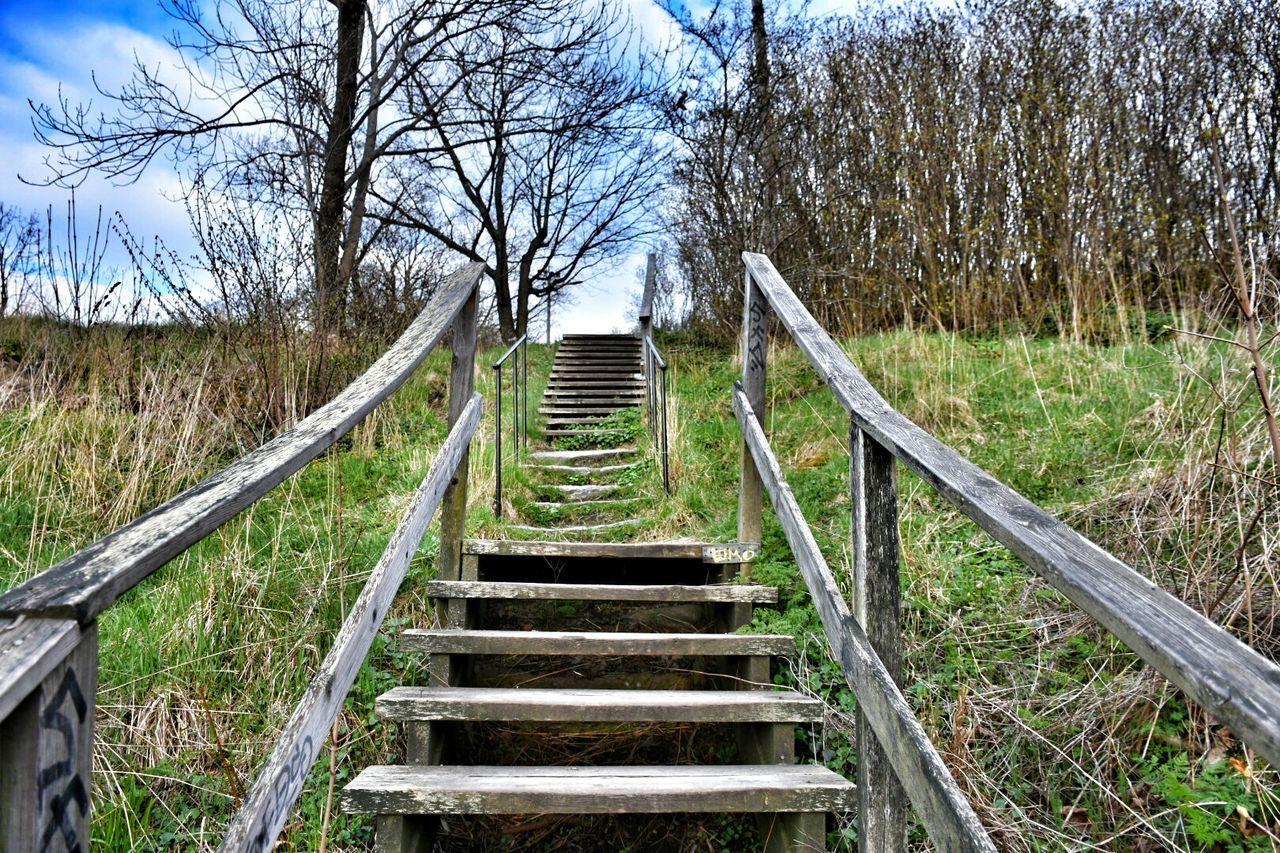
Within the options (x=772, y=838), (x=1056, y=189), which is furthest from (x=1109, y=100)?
(x=772, y=838)

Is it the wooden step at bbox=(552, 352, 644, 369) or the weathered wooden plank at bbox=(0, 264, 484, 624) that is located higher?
the wooden step at bbox=(552, 352, 644, 369)

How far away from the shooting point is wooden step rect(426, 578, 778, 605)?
2.65 metres

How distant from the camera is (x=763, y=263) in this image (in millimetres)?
3195

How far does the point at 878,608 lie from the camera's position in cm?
168

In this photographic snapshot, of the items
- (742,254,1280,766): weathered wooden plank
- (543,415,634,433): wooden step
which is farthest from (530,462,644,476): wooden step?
(742,254,1280,766): weathered wooden plank

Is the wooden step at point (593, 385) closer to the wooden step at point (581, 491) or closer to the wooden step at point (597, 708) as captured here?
the wooden step at point (581, 491)

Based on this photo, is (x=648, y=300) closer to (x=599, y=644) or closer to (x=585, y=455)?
(x=585, y=455)

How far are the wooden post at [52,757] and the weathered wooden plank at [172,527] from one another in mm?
32

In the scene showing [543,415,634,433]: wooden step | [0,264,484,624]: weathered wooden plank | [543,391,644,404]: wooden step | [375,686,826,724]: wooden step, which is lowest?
[375,686,826,724]: wooden step

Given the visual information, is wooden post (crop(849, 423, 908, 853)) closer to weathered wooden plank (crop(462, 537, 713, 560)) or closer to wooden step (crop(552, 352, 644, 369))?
weathered wooden plank (crop(462, 537, 713, 560))

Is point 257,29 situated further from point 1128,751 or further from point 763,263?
point 1128,751

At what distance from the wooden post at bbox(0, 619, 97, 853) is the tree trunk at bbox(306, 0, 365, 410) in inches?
166

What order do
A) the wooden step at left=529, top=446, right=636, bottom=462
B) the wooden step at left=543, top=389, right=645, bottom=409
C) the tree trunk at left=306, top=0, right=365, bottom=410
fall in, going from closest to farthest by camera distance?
the tree trunk at left=306, top=0, right=365, bottom=410
the wooden step at left=529, top=446, right=636, bottom=462
the wooden step at left=543, top=389, right=645, bottom=409

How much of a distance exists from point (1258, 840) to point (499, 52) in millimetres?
10010
